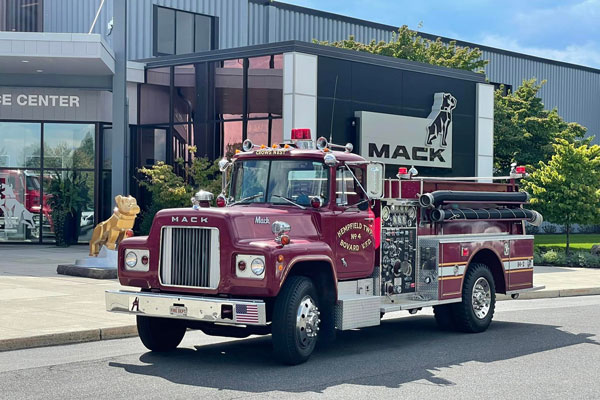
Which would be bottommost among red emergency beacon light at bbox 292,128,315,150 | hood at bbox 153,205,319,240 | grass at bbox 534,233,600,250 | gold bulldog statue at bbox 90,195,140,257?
grass at bbox 534,233,600,250

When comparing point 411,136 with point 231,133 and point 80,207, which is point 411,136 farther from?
point 80,207

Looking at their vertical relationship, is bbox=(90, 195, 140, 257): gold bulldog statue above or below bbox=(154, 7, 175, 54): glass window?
below

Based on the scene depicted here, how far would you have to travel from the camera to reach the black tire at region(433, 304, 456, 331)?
42.8ft

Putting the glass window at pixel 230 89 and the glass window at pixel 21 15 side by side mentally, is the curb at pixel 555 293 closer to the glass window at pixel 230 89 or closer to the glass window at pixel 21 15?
the glass window at pixel 230 89

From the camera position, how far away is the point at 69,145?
31.6 metres

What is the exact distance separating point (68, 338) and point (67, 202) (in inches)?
789

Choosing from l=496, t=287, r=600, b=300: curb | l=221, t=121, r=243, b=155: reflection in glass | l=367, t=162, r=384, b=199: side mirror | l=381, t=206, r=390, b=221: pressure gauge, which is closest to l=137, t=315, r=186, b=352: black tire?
l=367, t=162, r=384, b=199: side mirror

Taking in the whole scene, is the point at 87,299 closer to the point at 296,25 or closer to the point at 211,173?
the point at 211,173

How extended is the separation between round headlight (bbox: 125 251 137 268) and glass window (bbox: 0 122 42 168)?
72.8 feet

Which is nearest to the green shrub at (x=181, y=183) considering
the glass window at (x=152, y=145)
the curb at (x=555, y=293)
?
the glass window at (x=152, y=145)

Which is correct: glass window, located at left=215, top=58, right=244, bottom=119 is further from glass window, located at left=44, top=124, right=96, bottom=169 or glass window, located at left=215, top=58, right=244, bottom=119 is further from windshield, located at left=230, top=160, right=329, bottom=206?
windshield, located at left=230, top=160, right=329, bottom=206

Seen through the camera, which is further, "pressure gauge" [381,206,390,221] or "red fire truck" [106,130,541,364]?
"pressure gauge" [381,206,390,221]

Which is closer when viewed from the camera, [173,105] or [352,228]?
[352,228]

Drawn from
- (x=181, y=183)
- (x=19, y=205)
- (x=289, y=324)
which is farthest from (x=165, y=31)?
(x=289, y=324)
